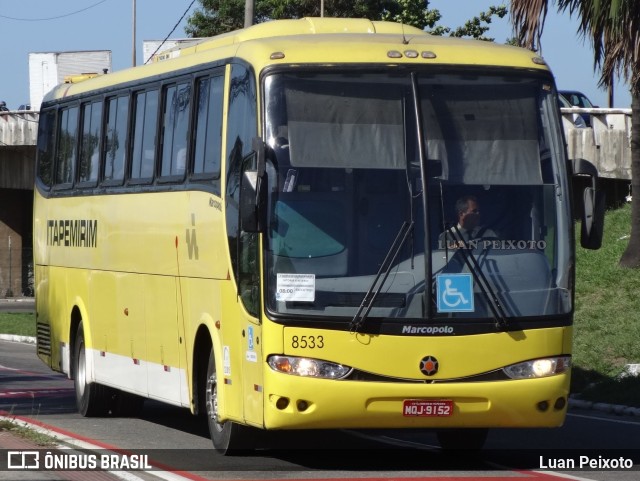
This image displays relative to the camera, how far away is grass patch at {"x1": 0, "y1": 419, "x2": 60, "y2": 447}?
12.8m

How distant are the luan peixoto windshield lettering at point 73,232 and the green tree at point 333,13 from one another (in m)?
24.9

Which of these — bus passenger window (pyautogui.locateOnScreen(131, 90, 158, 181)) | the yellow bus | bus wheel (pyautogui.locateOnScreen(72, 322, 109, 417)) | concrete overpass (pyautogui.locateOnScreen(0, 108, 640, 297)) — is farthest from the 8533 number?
concrete overpass (pyautogui.locateOnScreen(0, 108, 640, 297))

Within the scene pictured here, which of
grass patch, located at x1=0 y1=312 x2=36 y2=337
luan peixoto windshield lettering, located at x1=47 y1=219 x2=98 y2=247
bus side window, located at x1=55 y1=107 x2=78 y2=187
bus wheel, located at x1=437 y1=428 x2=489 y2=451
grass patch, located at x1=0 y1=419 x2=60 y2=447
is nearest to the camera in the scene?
grass patch, located at x1=0 y1=419 x2=60 y2=447

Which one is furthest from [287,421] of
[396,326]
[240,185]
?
[240,185]

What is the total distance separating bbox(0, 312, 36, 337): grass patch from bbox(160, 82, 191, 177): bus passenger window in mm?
24256

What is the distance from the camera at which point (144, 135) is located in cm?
1538

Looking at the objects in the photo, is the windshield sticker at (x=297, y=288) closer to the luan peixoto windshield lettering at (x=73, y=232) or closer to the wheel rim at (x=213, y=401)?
the wheel rim at (x=213, y=401)

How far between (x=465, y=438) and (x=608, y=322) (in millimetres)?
9850

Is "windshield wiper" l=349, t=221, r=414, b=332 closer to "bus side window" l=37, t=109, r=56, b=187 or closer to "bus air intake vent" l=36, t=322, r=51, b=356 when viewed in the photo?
"bus side window" l=37, t=109, r=56, b=187

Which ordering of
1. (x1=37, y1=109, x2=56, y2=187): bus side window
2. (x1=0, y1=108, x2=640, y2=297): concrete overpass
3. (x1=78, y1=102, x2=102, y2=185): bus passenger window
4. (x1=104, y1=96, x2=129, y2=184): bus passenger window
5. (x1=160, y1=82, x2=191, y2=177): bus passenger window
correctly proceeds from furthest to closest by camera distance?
1. (x1=0, y1=108, x2=640, y2=297): concrete overpass
2. (x1=37, y1=109, x2=56, y2=187): bus side window
3. (x1=78, y1=102, x2=102, y2=185): bus passenger window
4. (x1=104, y1=96, x2=129, y2=184): bus passenger window
5. (x1=160, y1=82, x2=191, y2=177): bus passenger window

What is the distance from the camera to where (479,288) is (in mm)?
11500

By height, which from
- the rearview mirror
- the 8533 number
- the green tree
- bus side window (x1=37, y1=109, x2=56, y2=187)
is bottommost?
the 8533 number

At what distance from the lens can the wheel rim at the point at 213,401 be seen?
42.3 ft

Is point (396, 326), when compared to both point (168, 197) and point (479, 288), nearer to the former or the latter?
point (479, 288)
